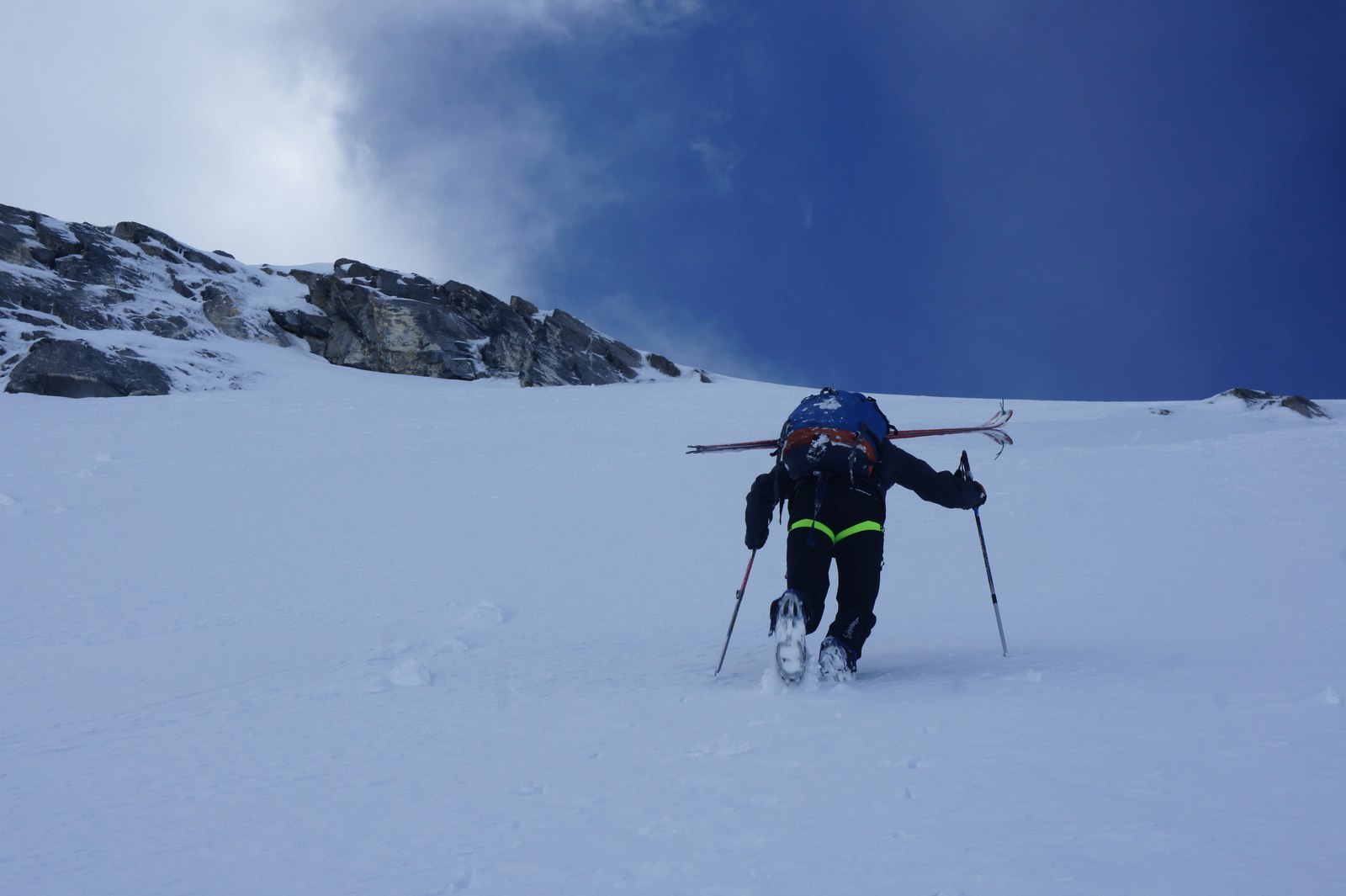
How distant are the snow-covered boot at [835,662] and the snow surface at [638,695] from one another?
136 millimetres

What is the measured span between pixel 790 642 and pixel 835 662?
0.43m

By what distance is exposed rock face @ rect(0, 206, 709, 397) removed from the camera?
105 feet

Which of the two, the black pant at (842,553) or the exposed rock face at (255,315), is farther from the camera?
the exposed rock face at (255,315)

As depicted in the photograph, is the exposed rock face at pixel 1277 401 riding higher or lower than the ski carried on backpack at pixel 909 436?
higher

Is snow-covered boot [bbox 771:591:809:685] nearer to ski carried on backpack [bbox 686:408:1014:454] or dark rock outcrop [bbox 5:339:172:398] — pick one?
ski carried on backpack [bbox 686:408:1014:454]

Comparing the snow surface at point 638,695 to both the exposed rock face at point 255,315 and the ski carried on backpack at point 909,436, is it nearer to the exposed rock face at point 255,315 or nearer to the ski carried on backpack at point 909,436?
the ski carried on backpack at point 909,436

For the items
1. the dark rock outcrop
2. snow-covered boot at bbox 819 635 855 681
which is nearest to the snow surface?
snow-covered boot at bbox 819 635 855 681

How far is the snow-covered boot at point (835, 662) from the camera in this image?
4.28 meters

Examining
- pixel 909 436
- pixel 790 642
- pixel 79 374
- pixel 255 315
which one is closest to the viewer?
pixel 790 642

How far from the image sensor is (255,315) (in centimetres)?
4038

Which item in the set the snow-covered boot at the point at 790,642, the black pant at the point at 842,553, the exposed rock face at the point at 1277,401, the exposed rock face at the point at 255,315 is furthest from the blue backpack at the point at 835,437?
the exposed rock face at the point at 255,315

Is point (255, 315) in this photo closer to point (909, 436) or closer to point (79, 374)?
point (79, 374)

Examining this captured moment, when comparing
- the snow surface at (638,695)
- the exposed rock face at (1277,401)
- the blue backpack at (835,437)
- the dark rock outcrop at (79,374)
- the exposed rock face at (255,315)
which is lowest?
the snow surface at (638,695)

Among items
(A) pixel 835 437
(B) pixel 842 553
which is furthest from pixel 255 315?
(B) pixel 842 553
